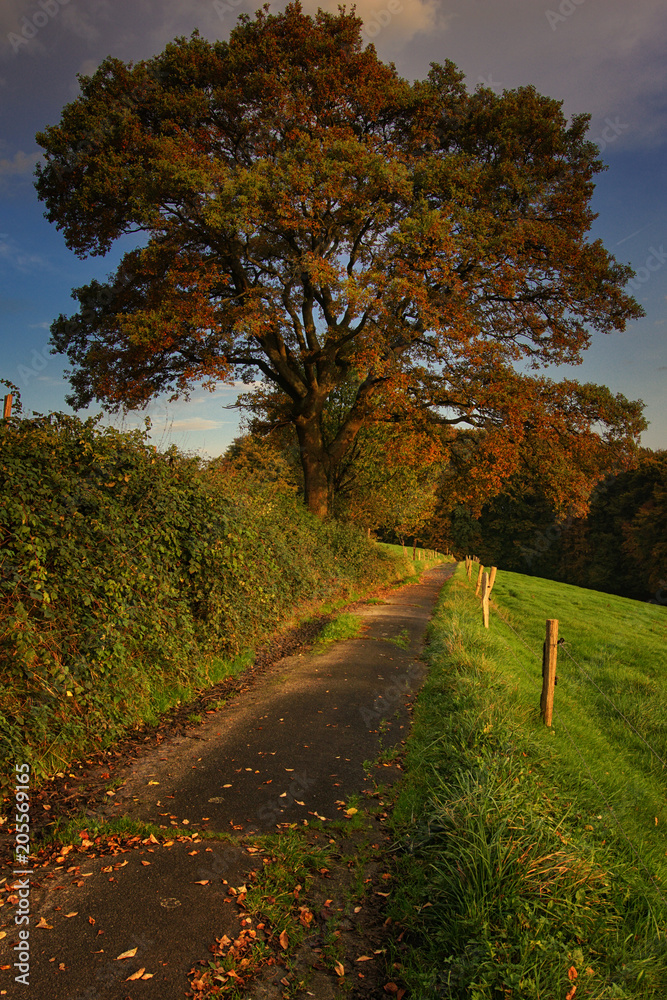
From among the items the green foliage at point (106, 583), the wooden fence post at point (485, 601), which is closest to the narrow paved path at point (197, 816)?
the green foliage at point (106, 583)

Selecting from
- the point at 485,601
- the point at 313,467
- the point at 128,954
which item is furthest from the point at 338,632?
the point at 128,954

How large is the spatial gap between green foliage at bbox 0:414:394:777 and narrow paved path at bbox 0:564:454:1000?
0.74 metres

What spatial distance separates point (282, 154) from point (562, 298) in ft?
30.7

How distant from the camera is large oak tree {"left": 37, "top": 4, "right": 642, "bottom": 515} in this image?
42.4 ft

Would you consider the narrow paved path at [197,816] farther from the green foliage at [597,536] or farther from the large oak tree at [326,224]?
the green foliage at [597,536]

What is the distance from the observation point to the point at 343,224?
14469 mm

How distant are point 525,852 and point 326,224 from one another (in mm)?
14901

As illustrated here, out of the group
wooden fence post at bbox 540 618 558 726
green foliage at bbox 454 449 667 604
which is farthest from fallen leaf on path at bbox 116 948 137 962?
green foliage at bbox 454 449 667 604

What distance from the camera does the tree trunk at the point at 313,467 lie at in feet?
56.5

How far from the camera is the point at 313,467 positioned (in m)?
17.4

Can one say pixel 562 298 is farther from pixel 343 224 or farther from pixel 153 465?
pixel 153 465

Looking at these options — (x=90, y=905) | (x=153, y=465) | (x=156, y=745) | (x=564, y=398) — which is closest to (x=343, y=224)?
(x=564, y=398)

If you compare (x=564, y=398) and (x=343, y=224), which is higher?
(x=343, y=224)

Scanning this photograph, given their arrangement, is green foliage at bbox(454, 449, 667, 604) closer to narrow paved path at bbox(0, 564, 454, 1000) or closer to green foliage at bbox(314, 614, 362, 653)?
green foliage at bbox(314, 614, 362, 653)
